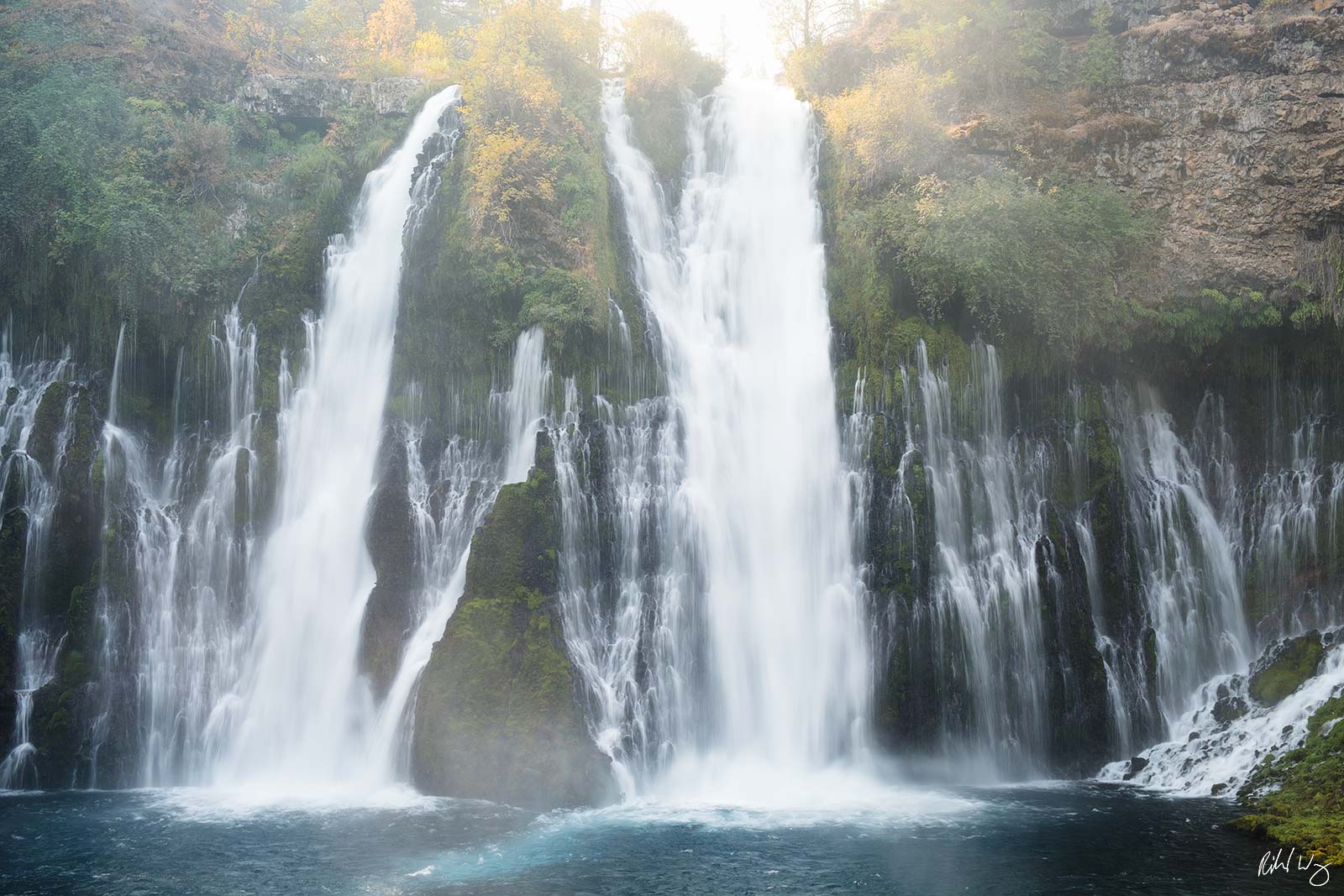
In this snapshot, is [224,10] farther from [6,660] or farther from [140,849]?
[140,849]

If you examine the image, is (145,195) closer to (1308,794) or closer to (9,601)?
(9,601)

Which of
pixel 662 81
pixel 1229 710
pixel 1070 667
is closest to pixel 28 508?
pixel 662 81

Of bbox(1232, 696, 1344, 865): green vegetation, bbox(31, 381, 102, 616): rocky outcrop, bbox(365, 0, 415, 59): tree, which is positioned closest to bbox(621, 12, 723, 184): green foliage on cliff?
bbox(365, 0, 415, 59): tree

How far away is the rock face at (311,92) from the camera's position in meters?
29.8

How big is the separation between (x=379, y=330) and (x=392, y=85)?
379 inches

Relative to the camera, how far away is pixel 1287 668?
20328 millimetres

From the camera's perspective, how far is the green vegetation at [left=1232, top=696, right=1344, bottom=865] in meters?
15.0

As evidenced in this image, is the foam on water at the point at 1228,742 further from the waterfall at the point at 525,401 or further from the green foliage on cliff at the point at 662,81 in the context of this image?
the green foliage on cliff at the point at 662,81

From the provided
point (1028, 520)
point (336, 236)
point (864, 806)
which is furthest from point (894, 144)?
point (864, 806)

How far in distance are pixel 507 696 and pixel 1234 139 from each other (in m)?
21.4

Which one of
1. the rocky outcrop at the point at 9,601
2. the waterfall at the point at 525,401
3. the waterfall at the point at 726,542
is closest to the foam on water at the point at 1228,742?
the waterfall at the point at 726,542

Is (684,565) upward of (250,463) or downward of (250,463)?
downward

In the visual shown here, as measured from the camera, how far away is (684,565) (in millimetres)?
20984
